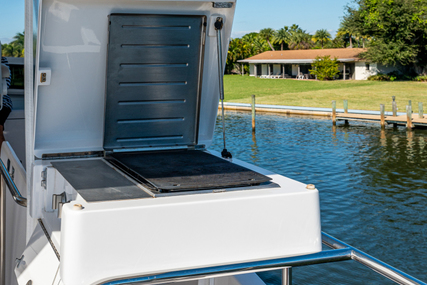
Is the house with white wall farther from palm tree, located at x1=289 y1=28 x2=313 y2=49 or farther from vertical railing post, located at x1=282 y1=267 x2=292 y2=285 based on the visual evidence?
vertical railing post, located at x1=282 y1=267 x2=292 y2=285

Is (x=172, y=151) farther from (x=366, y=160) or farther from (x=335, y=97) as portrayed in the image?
(x=335, y=97)

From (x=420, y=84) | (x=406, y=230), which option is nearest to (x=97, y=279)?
(x=406, y=230)

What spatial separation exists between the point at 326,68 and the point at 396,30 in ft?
21.2

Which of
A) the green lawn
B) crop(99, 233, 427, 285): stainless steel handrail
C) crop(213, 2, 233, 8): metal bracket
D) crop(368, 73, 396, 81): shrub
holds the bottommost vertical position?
crop(99, 233, 427, 285): stainless steel handrail

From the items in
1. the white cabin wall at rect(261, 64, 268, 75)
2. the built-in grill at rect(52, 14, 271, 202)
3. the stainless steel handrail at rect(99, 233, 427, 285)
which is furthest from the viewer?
the white cabin wall at rect(261, 64, 268, 75)

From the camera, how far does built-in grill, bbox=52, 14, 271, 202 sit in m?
2.21

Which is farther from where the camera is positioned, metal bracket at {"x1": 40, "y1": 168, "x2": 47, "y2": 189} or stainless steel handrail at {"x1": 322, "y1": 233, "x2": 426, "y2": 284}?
metal bracket at {"x1": 40, "y1": 168, "x2": 47, "y2": 189}

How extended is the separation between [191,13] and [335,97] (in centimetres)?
2982

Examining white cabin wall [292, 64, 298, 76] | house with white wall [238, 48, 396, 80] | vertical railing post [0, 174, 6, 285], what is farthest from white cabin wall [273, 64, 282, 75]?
vertical railing post [0, 174, 6, 285]

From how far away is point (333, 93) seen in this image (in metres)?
33.4

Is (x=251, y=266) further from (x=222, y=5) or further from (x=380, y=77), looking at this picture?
(x=380, y=77)

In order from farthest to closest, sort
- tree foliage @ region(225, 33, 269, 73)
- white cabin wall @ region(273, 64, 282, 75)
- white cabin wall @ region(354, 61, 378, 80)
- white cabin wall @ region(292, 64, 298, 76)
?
tree foliage @ region(225, 33, 269, 73), white cabin wall @ region(273, 64, 282, 75), white cabin wall @ region(292, 64, 298, 76), white cabin wall @ region(354, 61, 378, 80)

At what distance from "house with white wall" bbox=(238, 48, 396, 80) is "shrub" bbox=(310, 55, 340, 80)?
34.1 inches

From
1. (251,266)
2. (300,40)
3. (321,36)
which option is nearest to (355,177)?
(251,266)
